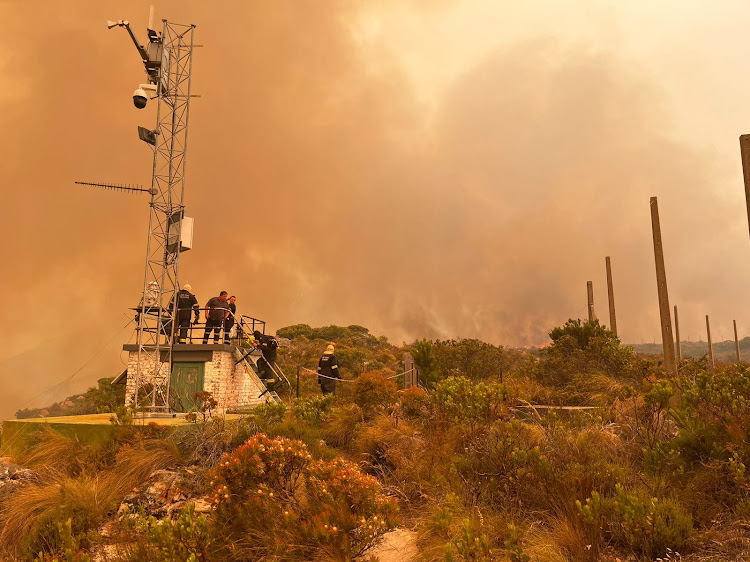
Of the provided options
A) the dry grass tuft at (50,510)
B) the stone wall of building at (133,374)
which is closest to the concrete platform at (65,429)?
the dry grass tuft at (50,510)

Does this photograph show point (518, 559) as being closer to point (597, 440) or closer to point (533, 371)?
point (597, 440)

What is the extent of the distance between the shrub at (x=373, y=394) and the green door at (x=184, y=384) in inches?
230

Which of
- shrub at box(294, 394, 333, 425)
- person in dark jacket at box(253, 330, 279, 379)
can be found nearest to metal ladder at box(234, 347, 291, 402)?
person in dark jacket at box(253, 330, 279, 379)

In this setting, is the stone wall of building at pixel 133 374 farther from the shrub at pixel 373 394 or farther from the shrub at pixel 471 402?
the shrub at pixel 471 402

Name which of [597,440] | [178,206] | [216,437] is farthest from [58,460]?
[597,440]

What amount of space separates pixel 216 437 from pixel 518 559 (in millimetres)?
7270

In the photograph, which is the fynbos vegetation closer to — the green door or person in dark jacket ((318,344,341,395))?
person in dark jacket ((318,344,341,395))

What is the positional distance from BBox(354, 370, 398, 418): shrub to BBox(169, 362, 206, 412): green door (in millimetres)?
5854

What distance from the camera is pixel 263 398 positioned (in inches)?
672

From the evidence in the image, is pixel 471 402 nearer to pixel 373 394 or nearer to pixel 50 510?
pixel 373 394

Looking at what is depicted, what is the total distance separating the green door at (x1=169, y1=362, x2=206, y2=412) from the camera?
15406mm

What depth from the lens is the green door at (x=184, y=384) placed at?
50.5 feet

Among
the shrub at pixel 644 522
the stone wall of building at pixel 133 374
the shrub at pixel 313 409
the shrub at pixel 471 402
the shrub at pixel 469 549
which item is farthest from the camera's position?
the stone wall of building at pixel 133 374

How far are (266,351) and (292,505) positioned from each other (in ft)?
32.4
